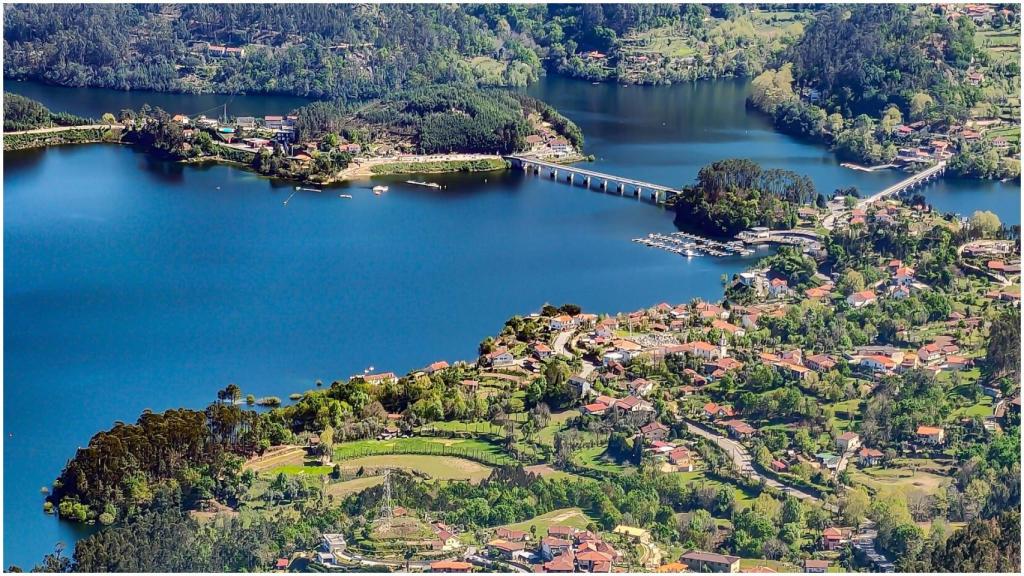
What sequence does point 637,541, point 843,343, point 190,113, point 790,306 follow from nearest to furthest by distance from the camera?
point 637,541 → point 843,343 → point 790,306 → point 190,113

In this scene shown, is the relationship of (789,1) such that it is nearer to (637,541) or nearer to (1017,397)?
(1017,397)

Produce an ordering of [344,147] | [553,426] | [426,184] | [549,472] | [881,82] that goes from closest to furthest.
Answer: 1. [549,472]
2. [553,426]
3. [426,184]
4. [344,147]
5. [881,82]

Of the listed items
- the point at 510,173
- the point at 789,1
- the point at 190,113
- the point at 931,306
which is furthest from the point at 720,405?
the point at 789,1

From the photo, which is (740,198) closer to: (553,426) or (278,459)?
(553,426)

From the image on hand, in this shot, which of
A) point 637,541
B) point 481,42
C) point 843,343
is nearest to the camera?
point 637,541

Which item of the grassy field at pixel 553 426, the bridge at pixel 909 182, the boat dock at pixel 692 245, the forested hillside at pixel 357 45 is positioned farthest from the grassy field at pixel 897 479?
the forested hillside at pixel 357 45

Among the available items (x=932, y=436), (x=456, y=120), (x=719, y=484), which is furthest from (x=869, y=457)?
(x=456, y=120)
